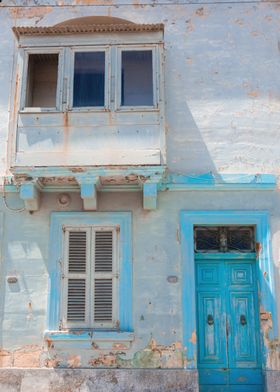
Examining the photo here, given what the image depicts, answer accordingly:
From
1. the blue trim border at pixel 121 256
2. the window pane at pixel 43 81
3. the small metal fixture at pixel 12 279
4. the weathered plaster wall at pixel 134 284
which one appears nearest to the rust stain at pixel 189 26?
the window pane at pixel 43 81

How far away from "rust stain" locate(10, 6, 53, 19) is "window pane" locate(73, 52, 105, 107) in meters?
1.48

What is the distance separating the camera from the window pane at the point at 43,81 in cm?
955

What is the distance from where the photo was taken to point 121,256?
8.77m

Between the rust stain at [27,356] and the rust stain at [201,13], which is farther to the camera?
the rust stain at [201,13]

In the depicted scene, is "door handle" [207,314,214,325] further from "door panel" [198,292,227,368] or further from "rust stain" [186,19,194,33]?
"rust stain" [186,19,194,33]

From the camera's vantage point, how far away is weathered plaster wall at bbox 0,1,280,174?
30.3 ft

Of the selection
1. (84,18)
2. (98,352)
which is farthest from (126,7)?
(98,352)

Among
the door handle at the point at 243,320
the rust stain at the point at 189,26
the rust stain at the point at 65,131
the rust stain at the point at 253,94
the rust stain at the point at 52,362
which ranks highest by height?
the rust stain at the point at 189,26

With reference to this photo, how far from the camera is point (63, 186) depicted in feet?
29.7

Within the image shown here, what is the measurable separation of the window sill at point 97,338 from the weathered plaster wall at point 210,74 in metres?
2.91

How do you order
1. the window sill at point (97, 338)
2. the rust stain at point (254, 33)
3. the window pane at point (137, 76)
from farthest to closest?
1. the rust stain at point (254, 33)
2. the window pane at point (137, 76)
3. the window sill at point (97, 338)

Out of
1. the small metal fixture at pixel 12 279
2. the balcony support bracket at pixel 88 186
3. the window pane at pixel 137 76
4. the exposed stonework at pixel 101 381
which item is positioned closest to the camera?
the exposed stonework at pixel 101 381

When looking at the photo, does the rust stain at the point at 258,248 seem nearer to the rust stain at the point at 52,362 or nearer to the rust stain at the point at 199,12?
the rust stain at the point at 52,362

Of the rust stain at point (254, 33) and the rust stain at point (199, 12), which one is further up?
the rust stain at point (199, 12)
